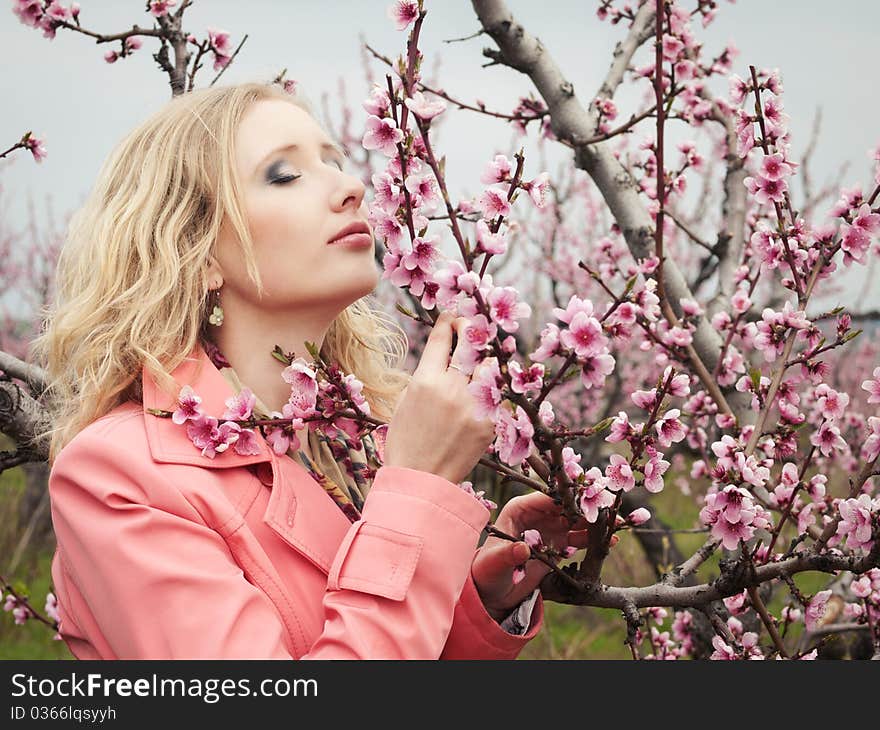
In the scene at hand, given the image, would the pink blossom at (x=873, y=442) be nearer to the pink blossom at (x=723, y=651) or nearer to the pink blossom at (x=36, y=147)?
the pink blossom at (x=723, y=651)

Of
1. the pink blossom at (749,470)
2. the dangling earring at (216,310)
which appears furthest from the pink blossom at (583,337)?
the dangling earring at (216,310)

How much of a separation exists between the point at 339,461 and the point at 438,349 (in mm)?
665

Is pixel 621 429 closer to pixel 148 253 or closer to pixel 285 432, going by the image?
pixel 285 432

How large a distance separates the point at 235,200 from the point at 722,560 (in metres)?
1.15

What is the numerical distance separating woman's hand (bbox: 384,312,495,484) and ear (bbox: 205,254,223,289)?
1.89 ft

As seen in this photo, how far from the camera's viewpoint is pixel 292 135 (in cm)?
175

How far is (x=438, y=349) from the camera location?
1.38 meters

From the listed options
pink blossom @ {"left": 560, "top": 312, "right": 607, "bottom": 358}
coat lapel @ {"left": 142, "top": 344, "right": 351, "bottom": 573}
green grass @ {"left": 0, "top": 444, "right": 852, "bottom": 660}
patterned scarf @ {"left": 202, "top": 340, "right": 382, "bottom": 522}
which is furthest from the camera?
green grass @ {"left": 0, "top": 444, "right": 852, "bottom": 660}

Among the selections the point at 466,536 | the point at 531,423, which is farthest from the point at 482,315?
the point at 466,536

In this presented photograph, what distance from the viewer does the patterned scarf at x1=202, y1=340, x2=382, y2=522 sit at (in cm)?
173

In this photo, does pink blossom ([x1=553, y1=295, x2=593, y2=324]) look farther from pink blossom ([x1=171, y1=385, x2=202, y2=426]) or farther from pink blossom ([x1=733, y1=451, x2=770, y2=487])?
pink blossom ([x1=171, y1=385, x2=202, y2=426])

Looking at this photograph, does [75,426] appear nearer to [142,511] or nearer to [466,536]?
[142,511]

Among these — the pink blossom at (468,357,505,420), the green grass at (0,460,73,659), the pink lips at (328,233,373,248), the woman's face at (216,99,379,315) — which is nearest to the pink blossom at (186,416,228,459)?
the woman's face at (216,99,379,315)

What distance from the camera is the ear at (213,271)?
1743 mm
